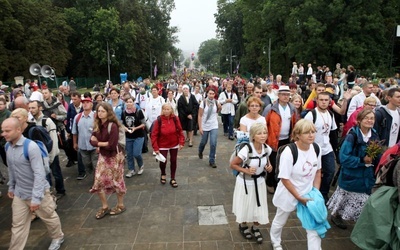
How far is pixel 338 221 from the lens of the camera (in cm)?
452

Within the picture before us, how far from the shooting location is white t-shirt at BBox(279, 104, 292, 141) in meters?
5.47

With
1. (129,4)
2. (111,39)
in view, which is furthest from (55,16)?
(129,4)

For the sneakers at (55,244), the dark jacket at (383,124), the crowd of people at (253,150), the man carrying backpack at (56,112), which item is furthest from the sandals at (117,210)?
the dark jacket at (383,124)

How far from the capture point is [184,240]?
4199 millimetres

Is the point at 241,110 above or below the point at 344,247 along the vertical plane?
above

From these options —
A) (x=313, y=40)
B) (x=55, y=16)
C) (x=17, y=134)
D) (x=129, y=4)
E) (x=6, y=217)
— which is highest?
(x=129, y=4)

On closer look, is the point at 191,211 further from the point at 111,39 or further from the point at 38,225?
the point at 111,39

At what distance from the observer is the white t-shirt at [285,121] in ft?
18.0

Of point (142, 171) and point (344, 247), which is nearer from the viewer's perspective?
point (344, 247)

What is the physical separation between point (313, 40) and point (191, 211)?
29377 millimetres

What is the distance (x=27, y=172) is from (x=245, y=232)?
9.55ft

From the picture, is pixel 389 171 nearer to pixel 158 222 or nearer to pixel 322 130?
pixel 322 130

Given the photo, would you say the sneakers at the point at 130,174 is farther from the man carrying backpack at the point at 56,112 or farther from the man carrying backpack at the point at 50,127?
the man carrying backpack at the point at 56,112

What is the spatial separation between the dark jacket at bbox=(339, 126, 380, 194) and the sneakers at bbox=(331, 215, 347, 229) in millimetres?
581
